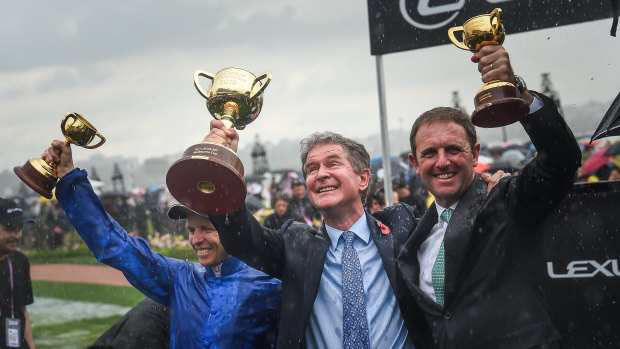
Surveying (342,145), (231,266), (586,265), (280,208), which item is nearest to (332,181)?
(342,145)

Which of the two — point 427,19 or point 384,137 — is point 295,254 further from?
point 427,19

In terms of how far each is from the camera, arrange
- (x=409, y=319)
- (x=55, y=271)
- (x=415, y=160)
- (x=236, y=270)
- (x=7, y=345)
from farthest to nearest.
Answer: (x=55, y=271)
(x=7, y=345)
(x=236, y=270)
(x=415, y=160)
(x=409, y=319)

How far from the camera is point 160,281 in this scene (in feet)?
9.46

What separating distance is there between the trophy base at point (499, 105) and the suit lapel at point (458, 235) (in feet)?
1.18

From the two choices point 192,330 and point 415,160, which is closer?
point 415,160

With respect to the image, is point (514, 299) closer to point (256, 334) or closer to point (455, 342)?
Answer: point (455, 342)

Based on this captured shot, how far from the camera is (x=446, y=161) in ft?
7.76

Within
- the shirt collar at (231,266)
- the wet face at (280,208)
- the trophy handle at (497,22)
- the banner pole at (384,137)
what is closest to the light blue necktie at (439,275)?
the trophy handle at (497,22)

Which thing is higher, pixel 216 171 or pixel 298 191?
pixel 298 191

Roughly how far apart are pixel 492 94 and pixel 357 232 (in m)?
0.94

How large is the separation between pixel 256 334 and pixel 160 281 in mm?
580

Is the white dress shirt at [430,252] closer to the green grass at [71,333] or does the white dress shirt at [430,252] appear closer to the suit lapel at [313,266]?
the suit lapel at [313,266]

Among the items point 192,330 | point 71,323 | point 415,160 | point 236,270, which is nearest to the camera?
point 415,160

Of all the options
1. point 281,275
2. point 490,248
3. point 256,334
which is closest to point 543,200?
point 490,248
